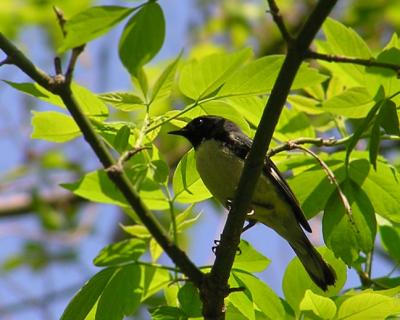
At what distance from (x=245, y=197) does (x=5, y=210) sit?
459 cm

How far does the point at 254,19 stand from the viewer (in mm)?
6562

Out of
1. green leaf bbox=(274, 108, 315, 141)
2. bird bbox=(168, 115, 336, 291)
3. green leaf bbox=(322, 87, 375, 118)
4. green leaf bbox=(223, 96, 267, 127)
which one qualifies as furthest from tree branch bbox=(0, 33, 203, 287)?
bird bbox=(168, 115, 336, 291)

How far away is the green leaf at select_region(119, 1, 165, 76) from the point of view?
1637 millimetres

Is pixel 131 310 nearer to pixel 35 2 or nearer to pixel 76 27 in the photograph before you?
pixel 76 27

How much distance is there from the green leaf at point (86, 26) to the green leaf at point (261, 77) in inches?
22.1

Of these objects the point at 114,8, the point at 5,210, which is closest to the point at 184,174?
the point at 114,8

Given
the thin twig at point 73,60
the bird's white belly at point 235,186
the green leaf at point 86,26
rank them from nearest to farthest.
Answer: the green leaf at point 86,26
the thin twig at point 73,60
the bird's white belly at point 235,186

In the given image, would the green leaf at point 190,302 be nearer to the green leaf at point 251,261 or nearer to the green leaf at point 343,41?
the green leaf at point 251,261

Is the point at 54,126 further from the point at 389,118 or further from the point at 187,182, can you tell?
the point at 389,118

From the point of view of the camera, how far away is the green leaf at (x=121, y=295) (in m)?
2.19

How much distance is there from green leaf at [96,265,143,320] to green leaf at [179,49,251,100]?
22.0 inches

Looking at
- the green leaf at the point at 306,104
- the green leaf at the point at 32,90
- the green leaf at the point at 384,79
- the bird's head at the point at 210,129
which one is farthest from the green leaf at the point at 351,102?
the bird's head at the point at 210,129

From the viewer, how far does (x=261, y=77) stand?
2.11 metres

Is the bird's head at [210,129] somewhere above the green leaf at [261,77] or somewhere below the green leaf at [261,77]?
above
